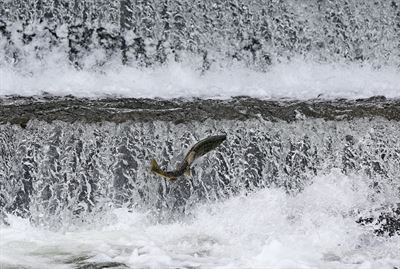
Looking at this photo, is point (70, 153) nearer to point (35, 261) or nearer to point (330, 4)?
point (35, 261)

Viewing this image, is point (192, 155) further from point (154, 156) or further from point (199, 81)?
point (199, 81)

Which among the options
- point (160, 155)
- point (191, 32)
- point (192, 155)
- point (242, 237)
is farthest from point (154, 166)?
point (191, 32)

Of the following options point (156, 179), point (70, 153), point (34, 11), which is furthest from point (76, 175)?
point (34, 11)

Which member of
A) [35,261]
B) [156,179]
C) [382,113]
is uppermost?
[382,113]

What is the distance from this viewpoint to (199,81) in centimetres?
505

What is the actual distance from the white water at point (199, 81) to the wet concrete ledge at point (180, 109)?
0.06 meters

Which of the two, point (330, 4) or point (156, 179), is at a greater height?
point (330, 4)

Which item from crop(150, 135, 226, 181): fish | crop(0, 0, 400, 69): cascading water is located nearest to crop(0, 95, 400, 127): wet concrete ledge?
crop(150, 135, 226, 181): fish

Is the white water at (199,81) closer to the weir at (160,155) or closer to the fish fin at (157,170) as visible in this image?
the weir at (160,155)

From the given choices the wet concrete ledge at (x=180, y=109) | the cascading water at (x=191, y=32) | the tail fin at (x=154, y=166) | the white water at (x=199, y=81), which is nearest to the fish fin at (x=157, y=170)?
the tail fin at (x=154, y=166)

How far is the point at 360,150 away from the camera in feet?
16.9

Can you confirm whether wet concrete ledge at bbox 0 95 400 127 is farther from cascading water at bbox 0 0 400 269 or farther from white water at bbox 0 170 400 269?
white water at bbox 0 170 400 269

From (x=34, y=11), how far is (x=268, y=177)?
65.3 inches

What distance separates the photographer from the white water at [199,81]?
482 centimetres
